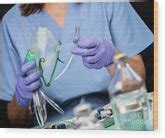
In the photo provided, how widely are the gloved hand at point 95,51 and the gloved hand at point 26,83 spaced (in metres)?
0.19

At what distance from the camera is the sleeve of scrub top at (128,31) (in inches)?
55.1

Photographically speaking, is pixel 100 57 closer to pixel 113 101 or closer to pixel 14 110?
pixel 113 101

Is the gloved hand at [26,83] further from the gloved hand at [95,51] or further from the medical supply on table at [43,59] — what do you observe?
the gloved hand at [95,51]

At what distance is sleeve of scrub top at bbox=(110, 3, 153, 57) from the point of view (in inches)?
55.1

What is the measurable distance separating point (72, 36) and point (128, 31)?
226 mm

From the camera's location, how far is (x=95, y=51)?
1.43 metres

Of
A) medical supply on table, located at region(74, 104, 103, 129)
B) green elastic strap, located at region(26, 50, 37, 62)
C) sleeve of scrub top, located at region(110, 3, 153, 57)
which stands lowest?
medical supply on table, located at region(74, 104, 103, 129)

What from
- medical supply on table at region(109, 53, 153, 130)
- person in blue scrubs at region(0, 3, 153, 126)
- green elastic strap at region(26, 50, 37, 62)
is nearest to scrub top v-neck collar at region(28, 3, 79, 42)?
person in blue scrubs at region(0, 3, 153, 126)

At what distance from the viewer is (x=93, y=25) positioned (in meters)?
1.43

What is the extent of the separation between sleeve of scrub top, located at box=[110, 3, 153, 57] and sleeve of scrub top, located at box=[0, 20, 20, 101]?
0.42m

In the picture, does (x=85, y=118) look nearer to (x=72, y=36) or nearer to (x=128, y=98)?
(x=128, y=98)

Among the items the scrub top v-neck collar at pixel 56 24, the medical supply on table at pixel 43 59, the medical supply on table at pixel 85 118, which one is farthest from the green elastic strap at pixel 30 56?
the medical supply on table at pixel 85 118

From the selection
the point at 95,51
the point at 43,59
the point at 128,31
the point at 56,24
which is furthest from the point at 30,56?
the point at 128,31

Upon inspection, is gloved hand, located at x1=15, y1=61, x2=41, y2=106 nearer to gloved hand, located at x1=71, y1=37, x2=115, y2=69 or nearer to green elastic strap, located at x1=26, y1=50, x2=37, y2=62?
green elastic strap, located at x1=26, y1=50, x2=37, y2=62
